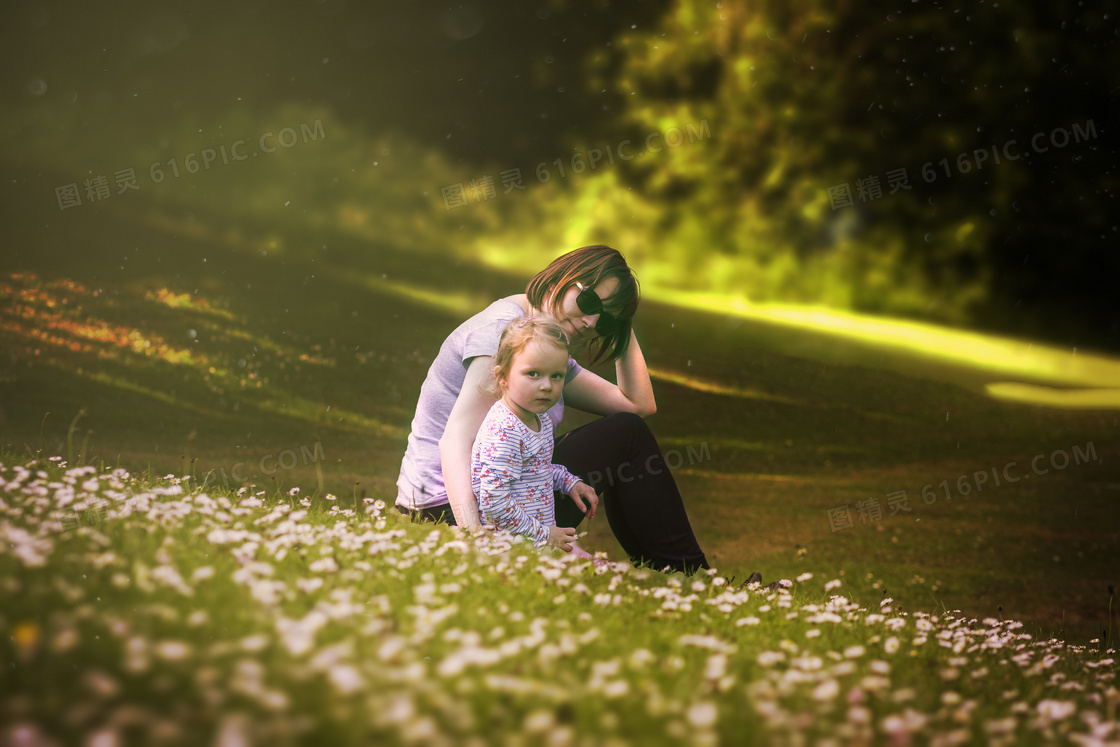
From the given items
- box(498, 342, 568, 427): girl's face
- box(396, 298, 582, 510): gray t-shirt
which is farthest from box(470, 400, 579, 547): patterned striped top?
box(396, 298, 582, 510): gray t-shirt

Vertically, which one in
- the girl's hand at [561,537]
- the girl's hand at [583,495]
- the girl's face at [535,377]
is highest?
the girl's face at [535,377]

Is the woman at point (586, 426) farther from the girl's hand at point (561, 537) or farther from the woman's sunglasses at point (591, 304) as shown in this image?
the girl's hand at point (561, 537)

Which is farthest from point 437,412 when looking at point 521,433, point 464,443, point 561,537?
point 561,537

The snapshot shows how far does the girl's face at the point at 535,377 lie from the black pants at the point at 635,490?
57cm

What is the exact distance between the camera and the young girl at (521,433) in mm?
4234

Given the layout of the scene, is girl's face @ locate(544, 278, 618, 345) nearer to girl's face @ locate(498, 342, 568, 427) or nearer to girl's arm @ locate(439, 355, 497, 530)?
girl's face @ locate(498, 342, 568, 427)

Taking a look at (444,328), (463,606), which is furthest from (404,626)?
(444,328)

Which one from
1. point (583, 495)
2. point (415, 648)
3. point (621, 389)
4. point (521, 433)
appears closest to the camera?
point (415, 648)

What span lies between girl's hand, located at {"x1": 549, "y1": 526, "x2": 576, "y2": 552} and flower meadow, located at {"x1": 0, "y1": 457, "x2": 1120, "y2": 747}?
290mm

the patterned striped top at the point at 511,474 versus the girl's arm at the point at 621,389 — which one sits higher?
the girl's arm at the point at 621,389

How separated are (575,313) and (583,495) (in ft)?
3.25

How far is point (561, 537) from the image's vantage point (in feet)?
14.9

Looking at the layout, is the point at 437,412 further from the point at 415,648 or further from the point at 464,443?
the point at 415,648

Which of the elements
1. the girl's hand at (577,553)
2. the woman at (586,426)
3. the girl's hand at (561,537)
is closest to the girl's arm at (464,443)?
the woman at (586,426)
